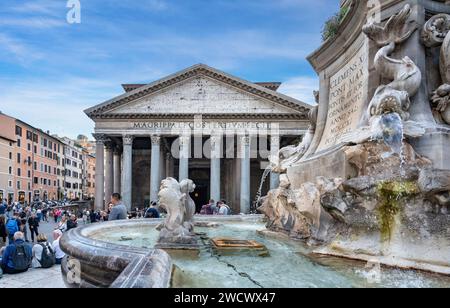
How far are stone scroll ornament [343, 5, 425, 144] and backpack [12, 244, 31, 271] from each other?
6.76 meters

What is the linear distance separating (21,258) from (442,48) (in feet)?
26.3

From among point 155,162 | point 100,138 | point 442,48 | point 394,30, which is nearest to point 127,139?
point 100,138

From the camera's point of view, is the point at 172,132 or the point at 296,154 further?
the point at 172,132

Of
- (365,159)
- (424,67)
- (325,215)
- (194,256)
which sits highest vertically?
(424,67)

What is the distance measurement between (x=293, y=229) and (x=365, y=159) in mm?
1584

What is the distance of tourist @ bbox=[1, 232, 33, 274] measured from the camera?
290 inches

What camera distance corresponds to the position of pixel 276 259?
3453mm

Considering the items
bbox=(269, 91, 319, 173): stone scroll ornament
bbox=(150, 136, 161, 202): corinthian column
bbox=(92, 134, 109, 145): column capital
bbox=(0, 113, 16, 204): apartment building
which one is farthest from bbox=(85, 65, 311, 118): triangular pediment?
bbox=(269, 91, 319, 173): stone scroll ornament

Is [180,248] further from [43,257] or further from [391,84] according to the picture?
[43,257]

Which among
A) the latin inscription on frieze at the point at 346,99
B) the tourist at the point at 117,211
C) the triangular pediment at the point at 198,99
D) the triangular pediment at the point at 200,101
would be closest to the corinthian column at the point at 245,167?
the triangular pediment at the point at 198,99

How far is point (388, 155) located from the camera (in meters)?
3.47

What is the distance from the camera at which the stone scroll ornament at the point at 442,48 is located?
3.85 m
